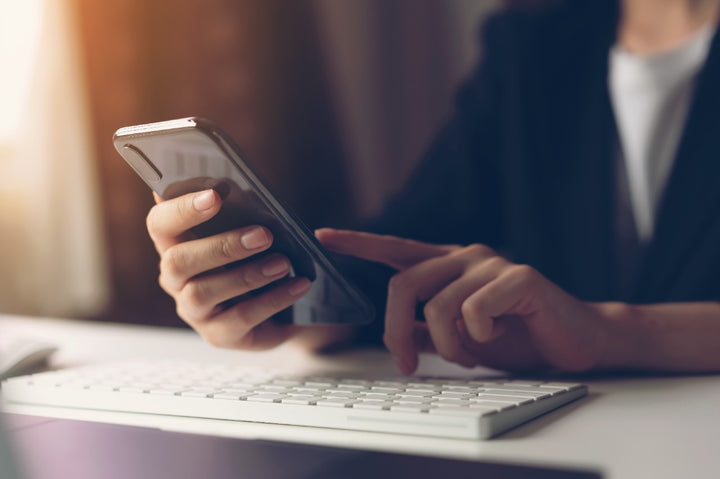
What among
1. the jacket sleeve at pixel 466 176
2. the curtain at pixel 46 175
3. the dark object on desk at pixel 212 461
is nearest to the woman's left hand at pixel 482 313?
the dark object on desk at pixel 212 461

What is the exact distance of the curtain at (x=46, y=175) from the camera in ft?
6.99

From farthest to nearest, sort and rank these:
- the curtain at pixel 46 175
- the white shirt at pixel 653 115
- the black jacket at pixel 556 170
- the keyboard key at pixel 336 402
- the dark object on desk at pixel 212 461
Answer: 1. the curtain at pixel 46 175
2. the white shirt at pixel 653 115
3. the black jacket at pixel 556 170
4. the keyboard key at pixel 336 402
5. the dark object on desk at pixel 212 461

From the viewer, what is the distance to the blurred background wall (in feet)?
7.15

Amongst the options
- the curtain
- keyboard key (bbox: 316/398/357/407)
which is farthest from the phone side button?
the curtain

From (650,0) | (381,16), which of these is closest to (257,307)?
(650,0)

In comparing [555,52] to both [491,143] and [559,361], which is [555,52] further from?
[559,361]

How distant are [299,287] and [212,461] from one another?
0.22 meters

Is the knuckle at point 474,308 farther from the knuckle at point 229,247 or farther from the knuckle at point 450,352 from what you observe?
the knuckle at point 229,247

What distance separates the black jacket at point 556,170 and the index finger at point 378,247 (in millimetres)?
377

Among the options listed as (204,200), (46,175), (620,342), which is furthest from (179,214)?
(46,175)

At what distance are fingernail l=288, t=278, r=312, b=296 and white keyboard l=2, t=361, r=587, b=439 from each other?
0.22 feet

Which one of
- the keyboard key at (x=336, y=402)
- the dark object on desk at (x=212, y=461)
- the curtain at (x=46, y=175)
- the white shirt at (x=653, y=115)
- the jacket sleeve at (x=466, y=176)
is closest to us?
the dark object on desk at (x=212, y=461)

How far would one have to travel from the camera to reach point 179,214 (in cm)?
53

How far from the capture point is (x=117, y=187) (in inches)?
92.4
